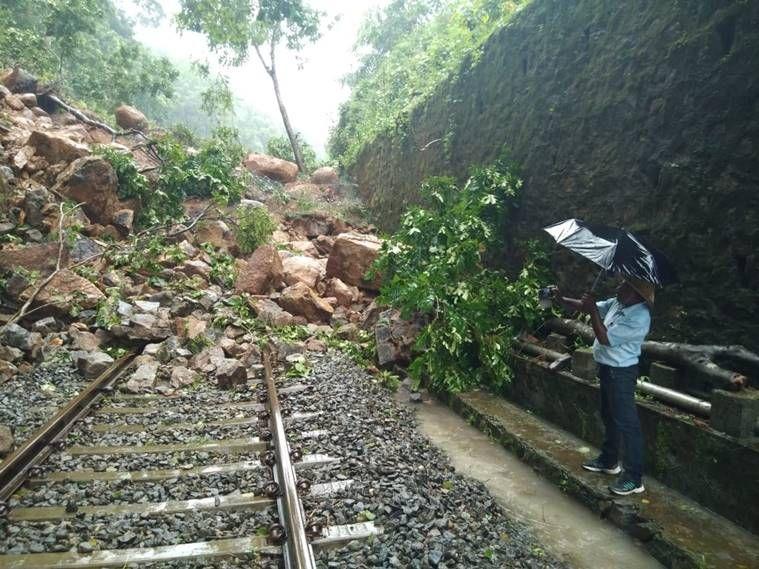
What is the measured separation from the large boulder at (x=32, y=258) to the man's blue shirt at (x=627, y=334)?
8.95 m

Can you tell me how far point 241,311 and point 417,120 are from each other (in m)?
6.81

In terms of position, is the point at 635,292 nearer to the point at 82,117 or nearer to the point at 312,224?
the point at 312,224

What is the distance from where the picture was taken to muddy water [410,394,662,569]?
9.70 ft

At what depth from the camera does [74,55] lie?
18.4m

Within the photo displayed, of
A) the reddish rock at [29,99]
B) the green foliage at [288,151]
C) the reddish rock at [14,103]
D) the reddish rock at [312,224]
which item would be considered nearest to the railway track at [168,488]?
the reddish rock at [312,224]

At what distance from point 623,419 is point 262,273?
7.70 m

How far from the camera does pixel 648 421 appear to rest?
383cm

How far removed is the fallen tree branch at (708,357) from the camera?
3426 millimetres

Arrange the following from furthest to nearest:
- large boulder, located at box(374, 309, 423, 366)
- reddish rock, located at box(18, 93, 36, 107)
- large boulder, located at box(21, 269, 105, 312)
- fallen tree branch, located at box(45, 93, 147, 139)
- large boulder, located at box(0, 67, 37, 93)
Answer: fallen tree branch, located at box(45, 93, 147, 139) < large boulder, located at box(0, 67, 37, 93) < reddish rock, located at box(18, 93, 36, 107) < large boulder, located at box(21, 269, 105, 312) < large boulder, located at box(374, 309, 423, 366)

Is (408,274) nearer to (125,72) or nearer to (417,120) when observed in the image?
(417,120)

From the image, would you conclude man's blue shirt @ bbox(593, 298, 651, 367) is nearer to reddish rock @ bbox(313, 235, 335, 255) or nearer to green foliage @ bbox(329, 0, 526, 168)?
green foliage @ bbox(329, 0, 526, 168)

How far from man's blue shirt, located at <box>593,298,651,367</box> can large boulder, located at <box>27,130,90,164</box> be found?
513 inches

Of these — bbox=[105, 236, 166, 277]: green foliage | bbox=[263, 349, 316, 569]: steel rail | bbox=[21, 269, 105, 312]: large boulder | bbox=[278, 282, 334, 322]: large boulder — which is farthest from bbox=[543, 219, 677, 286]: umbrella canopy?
bbox=[105, 236, 166, 277]: green foliage

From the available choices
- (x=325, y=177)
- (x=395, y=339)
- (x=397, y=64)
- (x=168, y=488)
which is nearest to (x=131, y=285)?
(x=395, y=339)
